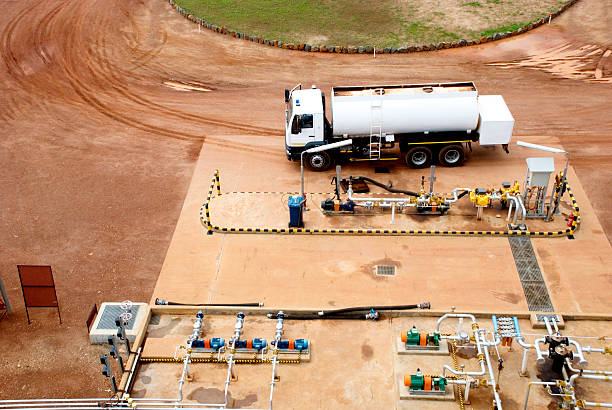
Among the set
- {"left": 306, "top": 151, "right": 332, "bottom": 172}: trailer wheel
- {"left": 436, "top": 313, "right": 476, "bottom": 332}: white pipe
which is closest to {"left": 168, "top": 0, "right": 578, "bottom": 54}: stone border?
{"left": 306, "top": 151, "right": 332, "bottom": 172}: trailer wheel

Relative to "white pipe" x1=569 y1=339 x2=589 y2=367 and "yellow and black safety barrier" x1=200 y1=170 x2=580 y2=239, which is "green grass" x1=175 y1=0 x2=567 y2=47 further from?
"white pipe" x1=569 y1=339 x2=589 y2=367

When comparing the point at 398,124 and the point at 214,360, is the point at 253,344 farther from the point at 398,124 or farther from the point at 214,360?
the point at 398,124

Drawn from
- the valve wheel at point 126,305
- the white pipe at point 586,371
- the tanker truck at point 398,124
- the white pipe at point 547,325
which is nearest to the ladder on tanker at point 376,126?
the tanker truck at point 398,124

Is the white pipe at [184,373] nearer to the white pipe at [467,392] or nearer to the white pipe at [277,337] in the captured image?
the white pipe at [277,337]

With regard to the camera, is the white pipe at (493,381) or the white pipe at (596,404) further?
the white pipe at (493,381)

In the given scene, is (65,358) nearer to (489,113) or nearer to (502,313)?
(502,313)
